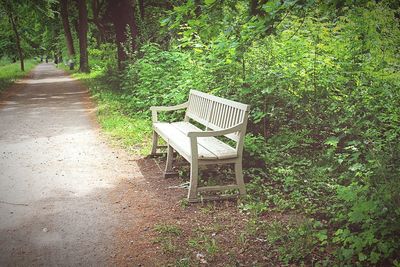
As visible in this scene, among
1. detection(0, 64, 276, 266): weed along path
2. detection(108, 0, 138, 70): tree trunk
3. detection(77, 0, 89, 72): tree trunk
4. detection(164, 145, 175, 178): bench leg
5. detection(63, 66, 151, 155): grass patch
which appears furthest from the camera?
detection(77, 0, 89, 72): tree trunk

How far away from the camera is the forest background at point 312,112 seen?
3.39m

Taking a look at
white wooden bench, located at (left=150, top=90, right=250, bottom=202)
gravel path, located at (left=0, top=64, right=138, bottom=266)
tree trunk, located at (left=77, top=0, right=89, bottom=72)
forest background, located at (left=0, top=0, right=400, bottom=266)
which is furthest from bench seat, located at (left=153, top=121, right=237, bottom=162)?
tree trunk, located at (left=77, top=0, right=89, bottom=72)

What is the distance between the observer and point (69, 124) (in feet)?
32.2

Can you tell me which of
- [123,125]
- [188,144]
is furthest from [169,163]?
[123,125]

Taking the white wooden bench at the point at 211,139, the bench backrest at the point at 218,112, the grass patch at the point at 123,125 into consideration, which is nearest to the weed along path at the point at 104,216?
the white wooden bench at the point at 211,139

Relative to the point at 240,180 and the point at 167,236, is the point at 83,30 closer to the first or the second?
the point at 240,180

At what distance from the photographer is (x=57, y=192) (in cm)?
523

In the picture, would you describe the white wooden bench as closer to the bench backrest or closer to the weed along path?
the bench backrest

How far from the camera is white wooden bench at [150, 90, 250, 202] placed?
15.5ft

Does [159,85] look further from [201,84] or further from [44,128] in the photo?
[44,128]

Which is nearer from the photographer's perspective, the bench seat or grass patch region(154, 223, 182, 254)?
grass patch region(154, 223, 182, 254)

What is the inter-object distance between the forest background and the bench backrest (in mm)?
502

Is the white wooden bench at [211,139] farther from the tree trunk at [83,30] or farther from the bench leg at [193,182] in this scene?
the tree trunk at [83,30]

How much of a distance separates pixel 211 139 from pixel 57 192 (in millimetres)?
2406
